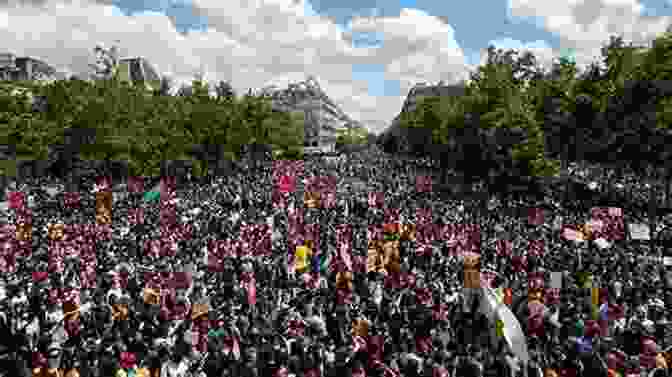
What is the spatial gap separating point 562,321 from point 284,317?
549 centimetres

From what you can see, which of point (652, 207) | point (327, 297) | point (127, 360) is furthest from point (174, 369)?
point (652, 207)

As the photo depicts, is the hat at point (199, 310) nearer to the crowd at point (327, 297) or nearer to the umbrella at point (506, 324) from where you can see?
the crowd at point (327, 297)

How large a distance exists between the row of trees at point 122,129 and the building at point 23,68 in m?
98.6

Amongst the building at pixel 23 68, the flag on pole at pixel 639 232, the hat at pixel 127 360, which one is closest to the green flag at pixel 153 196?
the hat at pixel 127 360

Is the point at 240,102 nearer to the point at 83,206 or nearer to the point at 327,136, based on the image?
the point at 83,206

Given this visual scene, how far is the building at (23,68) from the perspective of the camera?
12825 cm

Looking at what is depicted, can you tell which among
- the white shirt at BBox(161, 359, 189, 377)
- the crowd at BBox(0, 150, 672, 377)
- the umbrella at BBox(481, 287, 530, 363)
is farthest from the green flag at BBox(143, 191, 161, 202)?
the umbrella at BBox(481, 287, 530, 363)

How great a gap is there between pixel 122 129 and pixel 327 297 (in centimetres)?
2949

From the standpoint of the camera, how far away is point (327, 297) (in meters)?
12.0

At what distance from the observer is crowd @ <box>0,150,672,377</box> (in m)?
8.63

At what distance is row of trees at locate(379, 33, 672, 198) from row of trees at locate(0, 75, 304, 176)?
17.9 meters

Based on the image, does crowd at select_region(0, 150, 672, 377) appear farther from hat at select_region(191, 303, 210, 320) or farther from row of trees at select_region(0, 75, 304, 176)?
row of trees at select_region(0, 75, 304, 176)

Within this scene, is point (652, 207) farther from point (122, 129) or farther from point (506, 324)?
point (122, 129)

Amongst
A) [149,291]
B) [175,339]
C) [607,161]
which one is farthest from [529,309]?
[607,161]
